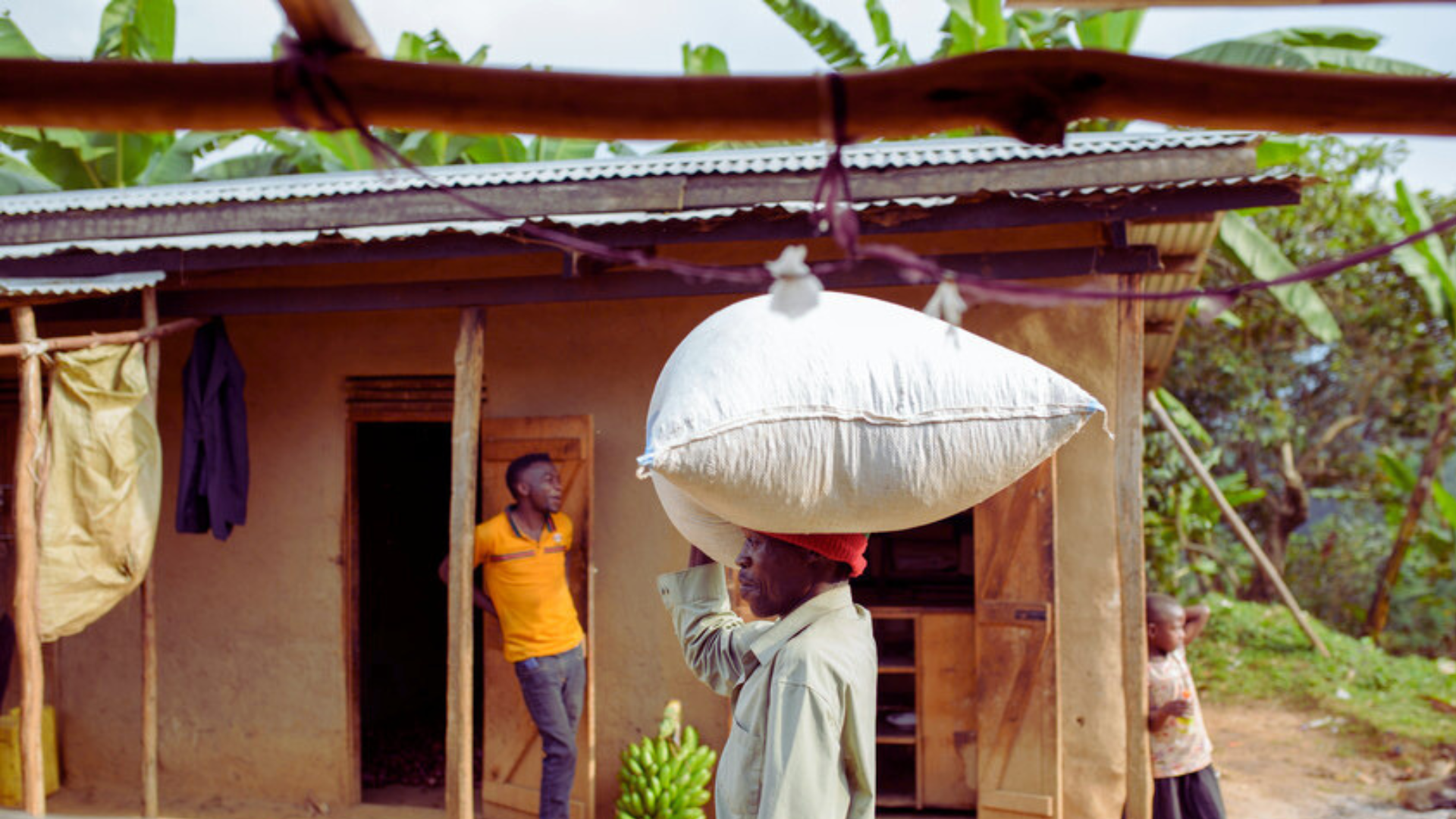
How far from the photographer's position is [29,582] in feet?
15.8

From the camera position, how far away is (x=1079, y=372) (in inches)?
212

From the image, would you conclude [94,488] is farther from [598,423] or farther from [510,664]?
[598,423]

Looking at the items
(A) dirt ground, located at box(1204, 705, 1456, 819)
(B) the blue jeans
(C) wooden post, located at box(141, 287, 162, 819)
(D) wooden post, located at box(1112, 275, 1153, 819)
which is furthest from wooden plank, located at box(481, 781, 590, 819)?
(A) dirt ground, located at box(1204, 705, 1456, 819)

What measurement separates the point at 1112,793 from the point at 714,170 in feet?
11.3

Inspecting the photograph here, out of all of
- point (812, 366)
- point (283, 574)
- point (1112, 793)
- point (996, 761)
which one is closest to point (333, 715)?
point (283, 574)

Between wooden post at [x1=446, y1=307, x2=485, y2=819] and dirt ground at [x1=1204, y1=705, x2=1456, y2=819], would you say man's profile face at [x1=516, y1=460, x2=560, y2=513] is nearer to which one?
wooden post at [x1=446, y1=307, x2=485, y2=819]

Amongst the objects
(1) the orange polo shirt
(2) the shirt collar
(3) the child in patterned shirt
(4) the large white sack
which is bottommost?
(3) the child in patterned shirt

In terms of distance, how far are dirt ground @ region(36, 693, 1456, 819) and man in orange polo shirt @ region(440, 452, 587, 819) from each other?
1348mm

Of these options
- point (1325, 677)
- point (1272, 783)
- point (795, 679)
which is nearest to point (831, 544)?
point (795, 679)

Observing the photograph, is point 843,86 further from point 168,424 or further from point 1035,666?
point 168,424

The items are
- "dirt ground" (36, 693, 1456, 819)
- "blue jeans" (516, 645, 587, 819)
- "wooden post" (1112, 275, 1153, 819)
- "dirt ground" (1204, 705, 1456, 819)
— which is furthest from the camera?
"dirt ground" (1204, 705, 1456, 819)

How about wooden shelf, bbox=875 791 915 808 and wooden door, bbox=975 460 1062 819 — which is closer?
wooden door, bbox=975 460 1062 819

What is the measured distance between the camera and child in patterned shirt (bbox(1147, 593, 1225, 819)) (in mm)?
4879

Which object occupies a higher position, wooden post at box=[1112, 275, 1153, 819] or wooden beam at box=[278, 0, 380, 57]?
wooden beam at box=[278, 0, 380, 57]
